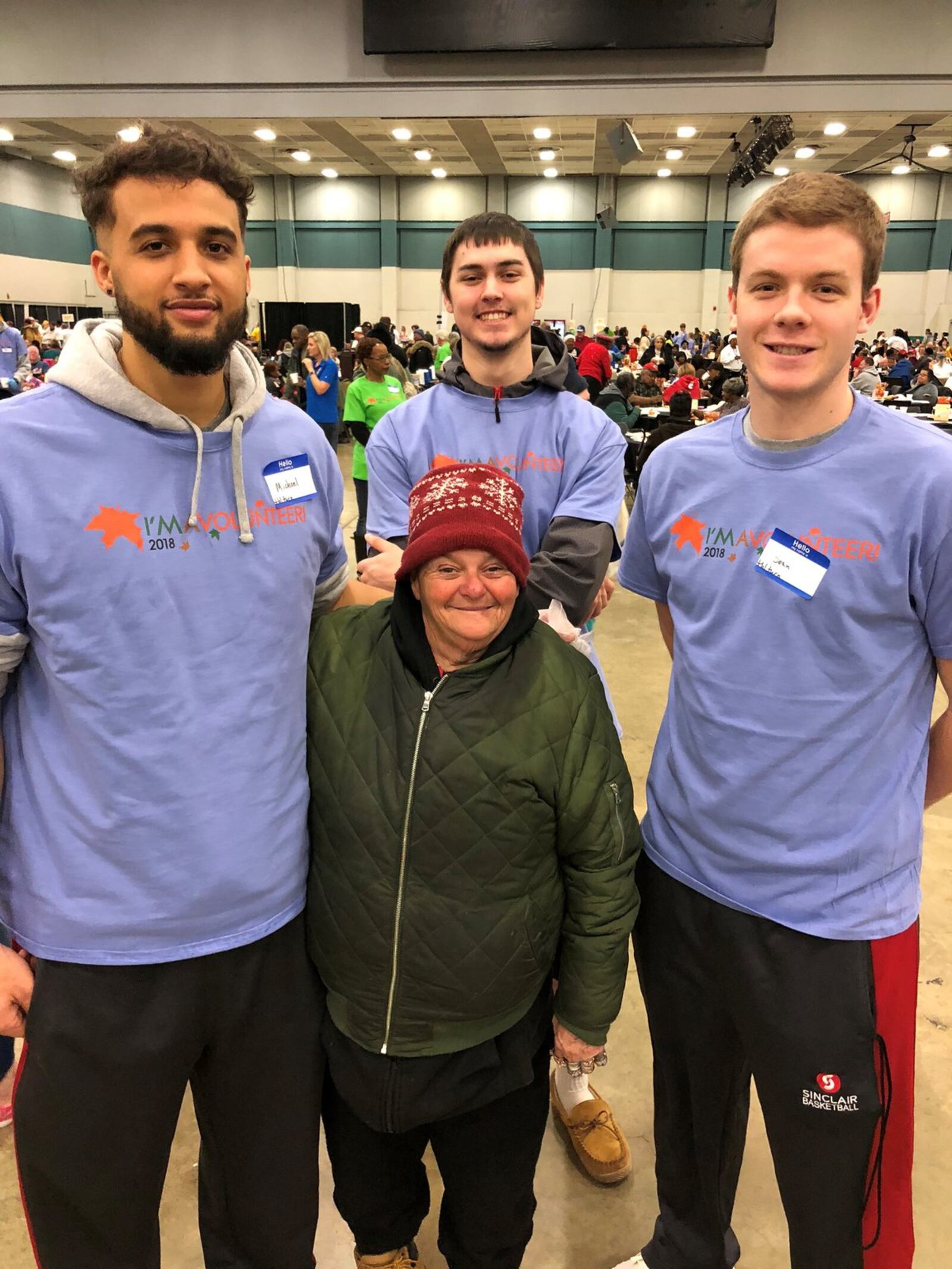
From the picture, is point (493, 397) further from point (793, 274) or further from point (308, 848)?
point (308, 848)

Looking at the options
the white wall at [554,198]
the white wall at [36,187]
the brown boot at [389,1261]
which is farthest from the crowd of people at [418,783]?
the white wall at [554,198]

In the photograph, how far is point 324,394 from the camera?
350 inches

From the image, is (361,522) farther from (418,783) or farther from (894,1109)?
(894,1109)

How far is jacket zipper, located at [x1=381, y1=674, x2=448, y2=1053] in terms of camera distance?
138 centimetres

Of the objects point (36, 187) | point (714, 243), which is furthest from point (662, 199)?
point (36, 187)

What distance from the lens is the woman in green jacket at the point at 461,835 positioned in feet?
4.55

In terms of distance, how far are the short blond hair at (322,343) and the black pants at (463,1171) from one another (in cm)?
777

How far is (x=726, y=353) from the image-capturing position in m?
11.9

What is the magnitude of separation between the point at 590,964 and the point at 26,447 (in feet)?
3.87

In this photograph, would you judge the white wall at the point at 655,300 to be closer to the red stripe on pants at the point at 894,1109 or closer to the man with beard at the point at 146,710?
the man with beard at the point at 146,710

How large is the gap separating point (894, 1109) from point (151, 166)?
5.93ft

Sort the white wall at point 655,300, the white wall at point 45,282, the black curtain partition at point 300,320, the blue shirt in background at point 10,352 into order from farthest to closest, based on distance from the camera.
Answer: the white wall at point 655,300
the white wall at point 45,282
the black curtain partition at point 300,320
the blue shirt in background at point 10,352

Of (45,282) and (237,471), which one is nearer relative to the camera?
(237,471)

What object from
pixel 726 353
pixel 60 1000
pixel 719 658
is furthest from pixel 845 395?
pixel 726 353
